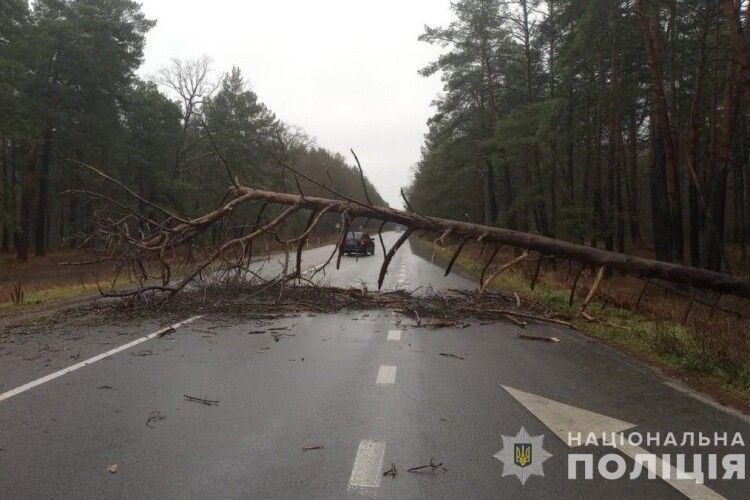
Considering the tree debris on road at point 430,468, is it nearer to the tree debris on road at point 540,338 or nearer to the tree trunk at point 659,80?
the tree debris on road at point 540,338

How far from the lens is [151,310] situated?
36.7 feet

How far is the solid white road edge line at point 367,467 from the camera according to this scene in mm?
3785

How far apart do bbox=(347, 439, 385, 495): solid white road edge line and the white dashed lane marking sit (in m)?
1.88

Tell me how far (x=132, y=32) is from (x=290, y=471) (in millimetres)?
36472

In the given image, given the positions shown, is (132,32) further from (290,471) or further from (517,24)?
(290,471)

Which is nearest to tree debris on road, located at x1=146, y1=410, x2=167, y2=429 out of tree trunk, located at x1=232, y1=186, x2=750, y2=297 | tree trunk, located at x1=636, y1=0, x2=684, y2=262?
tree trunk, located at x1=232, y1=186, x2=750, y2=297

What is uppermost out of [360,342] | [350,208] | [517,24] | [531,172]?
[517,24]

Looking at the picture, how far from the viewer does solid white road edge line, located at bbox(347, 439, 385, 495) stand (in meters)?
3.79

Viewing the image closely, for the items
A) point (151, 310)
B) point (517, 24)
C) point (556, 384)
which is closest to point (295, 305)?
point (151, 310)
